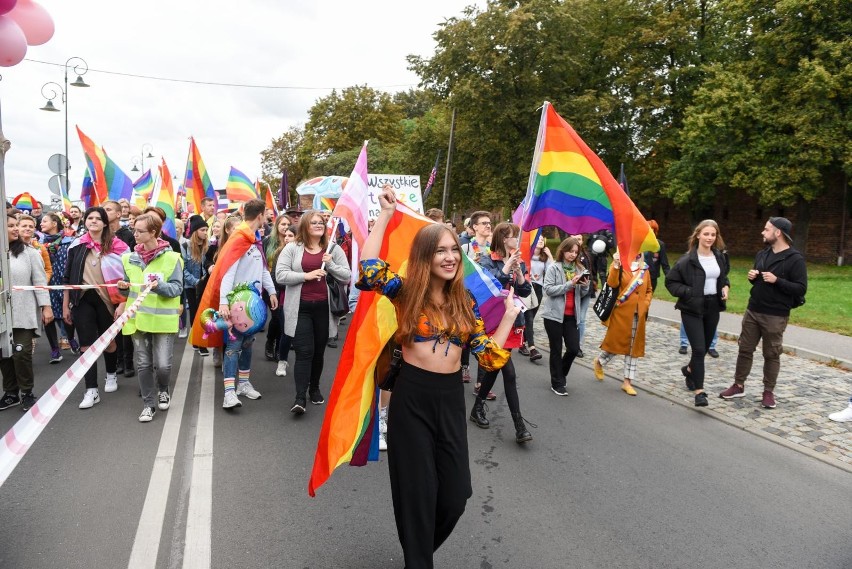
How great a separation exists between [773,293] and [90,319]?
284 inches

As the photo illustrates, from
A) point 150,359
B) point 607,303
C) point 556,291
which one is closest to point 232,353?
point 150,359

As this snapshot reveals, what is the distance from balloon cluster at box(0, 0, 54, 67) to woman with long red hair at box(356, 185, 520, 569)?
295cm

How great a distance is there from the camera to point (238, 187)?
1198cm

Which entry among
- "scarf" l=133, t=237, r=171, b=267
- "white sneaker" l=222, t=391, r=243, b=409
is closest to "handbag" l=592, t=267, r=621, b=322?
"white sneaker" l=222, t=391, r=243, b=409

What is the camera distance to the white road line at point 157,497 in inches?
130

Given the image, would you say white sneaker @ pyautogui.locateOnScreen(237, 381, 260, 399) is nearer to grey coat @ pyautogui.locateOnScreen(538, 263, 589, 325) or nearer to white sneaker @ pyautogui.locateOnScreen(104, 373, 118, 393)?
white sneaker @ pyautogui.locateOnScreen(104, 373, 118, 393)

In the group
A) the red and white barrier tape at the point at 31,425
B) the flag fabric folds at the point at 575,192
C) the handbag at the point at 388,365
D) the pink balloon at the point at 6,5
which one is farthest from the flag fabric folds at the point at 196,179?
the handbag at the point at 388,365

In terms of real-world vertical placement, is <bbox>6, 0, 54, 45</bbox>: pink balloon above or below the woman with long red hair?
above

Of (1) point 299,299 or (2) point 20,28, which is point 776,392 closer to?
(1) point 299,299

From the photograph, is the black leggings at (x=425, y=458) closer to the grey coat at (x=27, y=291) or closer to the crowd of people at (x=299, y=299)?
the crowd of people at (x=299, y=299)

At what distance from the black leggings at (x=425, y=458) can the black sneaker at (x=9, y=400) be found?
15.9ft

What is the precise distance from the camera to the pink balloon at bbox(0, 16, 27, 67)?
152 inches

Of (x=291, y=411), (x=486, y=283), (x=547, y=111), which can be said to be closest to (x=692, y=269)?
(x=547, y=111)

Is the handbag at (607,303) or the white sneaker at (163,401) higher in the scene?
the handbag at (607,303)
